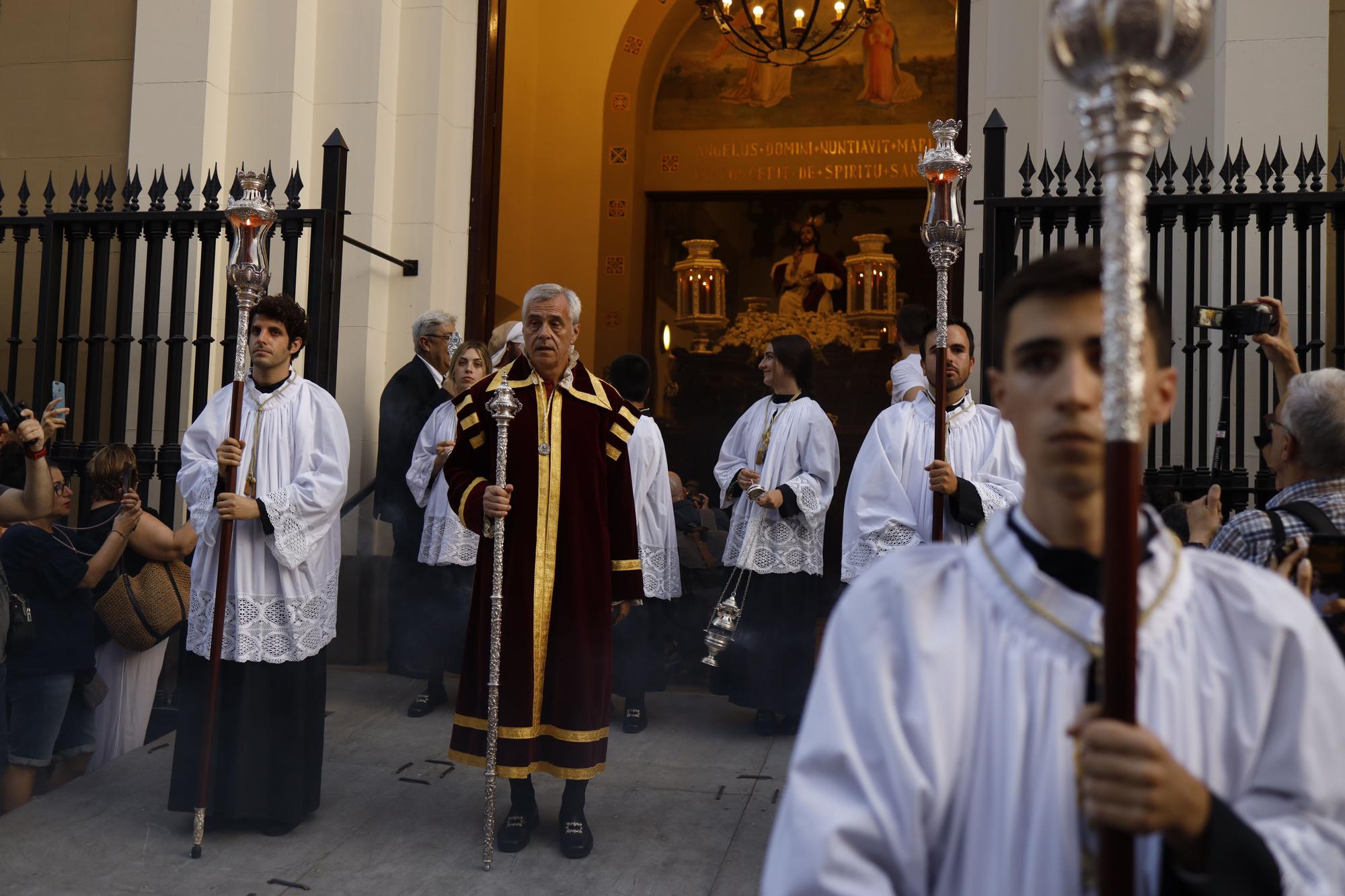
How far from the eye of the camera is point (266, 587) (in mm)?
4902

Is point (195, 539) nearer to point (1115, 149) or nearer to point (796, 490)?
point (796, 490)

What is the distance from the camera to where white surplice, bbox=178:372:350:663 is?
4.88 meters

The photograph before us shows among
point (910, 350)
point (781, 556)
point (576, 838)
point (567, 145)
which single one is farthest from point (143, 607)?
point (567, 145)

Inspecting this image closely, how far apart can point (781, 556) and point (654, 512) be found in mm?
748

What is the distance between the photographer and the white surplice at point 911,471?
→ 203 inches

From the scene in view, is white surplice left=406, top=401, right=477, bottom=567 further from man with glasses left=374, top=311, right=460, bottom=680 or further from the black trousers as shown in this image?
the black trousers

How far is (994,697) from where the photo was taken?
1.61 m

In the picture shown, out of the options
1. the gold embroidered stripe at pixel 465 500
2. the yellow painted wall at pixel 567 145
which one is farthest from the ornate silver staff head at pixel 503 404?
the yellow painted wall at pixel 567 145

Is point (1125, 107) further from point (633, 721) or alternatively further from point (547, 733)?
point (633, 721)

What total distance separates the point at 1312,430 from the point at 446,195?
730cm

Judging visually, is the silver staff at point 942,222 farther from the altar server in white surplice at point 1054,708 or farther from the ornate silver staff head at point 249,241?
the altar server in white surplice at point 1054,708

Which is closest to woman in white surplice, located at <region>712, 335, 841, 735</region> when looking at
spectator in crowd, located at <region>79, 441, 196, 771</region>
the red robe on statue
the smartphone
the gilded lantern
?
the red robe on statue

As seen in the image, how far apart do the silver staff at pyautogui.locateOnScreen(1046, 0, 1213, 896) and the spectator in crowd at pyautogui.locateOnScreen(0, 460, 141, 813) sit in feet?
16.1

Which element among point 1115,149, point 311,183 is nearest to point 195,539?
point 311,183
